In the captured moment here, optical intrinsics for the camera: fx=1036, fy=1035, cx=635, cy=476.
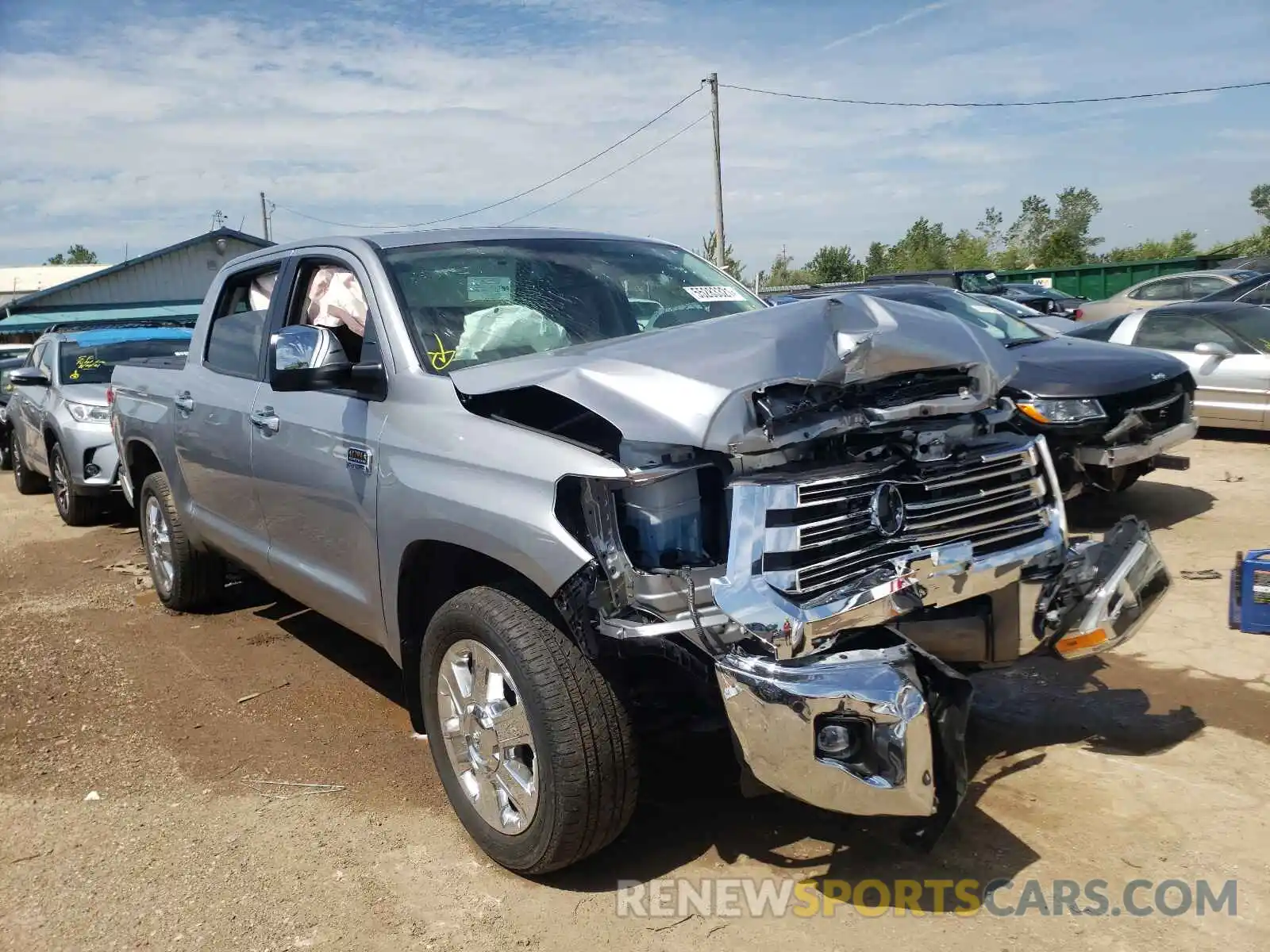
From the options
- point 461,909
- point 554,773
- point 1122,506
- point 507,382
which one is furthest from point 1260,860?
point 1122,506

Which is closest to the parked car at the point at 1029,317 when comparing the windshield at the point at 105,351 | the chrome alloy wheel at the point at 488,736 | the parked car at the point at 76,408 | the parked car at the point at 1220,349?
the parked car at the point at 1220,349

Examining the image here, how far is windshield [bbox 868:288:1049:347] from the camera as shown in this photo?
788 cm

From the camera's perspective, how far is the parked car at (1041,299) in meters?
24.3

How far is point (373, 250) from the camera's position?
392cm

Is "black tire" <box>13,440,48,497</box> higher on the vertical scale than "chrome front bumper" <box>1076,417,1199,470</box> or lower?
lower

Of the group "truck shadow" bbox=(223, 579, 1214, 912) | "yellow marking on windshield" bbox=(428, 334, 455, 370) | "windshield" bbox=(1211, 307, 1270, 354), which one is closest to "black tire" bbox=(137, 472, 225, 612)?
"truck shadow" bbox=(223, 579, 1214, 912)

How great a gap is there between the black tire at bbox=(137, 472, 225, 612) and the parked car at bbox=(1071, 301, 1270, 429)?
7.91m

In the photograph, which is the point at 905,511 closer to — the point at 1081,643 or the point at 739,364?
the point at 739,364

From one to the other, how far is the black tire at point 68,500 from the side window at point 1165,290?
17302 millimetres

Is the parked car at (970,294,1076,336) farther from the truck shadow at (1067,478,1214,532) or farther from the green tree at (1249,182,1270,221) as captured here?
the green tree at (1249,182,1270,221)

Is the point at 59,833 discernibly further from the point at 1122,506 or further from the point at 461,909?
the point at 1122,506

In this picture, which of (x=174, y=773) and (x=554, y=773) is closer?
(x=554, y=773)

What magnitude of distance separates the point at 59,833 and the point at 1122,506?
21.9ft

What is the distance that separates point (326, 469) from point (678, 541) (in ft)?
5.33
